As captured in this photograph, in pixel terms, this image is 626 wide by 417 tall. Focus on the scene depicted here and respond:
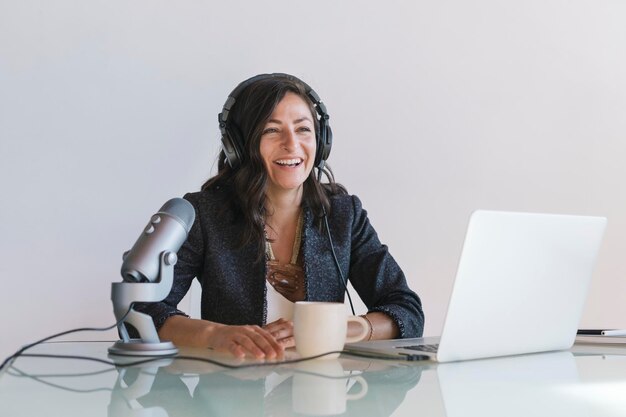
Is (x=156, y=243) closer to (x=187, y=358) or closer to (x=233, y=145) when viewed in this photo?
(x=187, y=358)

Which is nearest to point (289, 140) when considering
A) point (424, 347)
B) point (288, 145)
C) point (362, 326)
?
point (288, 145)

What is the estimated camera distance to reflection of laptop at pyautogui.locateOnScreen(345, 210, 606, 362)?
117cm

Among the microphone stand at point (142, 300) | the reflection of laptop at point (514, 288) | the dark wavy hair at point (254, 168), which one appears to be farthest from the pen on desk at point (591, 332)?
the microphone stand at point (142, 300)

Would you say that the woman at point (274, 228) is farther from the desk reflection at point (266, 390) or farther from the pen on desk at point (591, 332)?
the desk reflection at point (266, 390)

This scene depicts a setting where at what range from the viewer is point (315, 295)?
2006mm

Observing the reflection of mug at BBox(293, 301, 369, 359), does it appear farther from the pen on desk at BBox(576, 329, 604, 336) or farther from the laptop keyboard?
the pen on desk at BBox(576, 329, 604, 336)

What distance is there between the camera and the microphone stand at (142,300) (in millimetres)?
1218

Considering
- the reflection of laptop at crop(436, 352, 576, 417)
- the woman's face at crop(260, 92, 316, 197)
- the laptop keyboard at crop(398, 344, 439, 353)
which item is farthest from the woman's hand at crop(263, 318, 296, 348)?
the woman's face at crop(260, 92, 316, 197)

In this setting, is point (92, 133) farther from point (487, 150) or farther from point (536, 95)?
point (536, 95)

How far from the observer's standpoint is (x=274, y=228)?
2.11 m

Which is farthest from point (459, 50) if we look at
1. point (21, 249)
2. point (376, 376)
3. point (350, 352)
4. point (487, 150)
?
point (376, 376)

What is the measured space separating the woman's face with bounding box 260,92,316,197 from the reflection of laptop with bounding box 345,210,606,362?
0.77 metres

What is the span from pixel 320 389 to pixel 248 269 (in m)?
1.07

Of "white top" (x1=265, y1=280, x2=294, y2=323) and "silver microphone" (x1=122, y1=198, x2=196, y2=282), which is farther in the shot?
"white top" (x1=265, y1=280, x2=294, y2=323)
